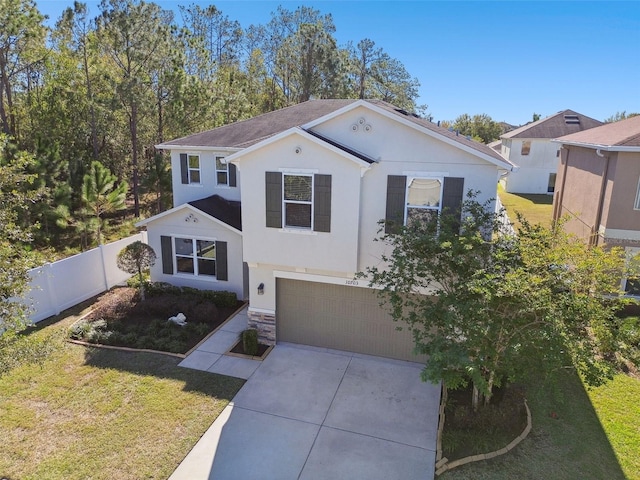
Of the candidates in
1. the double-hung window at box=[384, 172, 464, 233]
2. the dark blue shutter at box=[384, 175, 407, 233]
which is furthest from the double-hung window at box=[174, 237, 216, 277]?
the double-hung window at box=[384, 172, 464, 233]

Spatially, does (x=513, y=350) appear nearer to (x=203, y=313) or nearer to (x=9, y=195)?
(x=9, y=195)

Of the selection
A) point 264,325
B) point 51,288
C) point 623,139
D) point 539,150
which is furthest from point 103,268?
point 539,150

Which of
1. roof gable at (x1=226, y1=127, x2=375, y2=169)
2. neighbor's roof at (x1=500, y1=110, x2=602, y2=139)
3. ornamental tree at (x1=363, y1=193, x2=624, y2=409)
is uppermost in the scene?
neighbor's roof at (x1=500, y1=110, x2=602, y2=139)

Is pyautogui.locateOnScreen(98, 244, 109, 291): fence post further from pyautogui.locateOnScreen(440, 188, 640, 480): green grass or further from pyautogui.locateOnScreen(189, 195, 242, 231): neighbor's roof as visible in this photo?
pyautogui.locateOnScreen(440, 188, 640, 480): green grass

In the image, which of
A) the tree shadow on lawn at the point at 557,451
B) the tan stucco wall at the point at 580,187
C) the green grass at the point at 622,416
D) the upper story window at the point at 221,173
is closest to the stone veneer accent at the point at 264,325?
the tree shadow on lawn at the point at 557,451

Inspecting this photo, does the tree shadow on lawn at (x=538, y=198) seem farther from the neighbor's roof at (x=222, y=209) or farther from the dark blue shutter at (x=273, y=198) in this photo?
the dark blue shutter at (x=273, y=198)

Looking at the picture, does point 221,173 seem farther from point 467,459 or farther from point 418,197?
point 467,459

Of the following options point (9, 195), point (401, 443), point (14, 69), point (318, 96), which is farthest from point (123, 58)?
point (401, 443)
